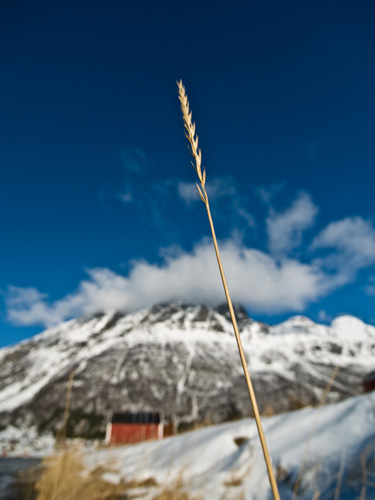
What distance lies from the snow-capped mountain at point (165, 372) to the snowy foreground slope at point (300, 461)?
6264cm

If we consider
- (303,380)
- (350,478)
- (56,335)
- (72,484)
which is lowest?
(350,478)

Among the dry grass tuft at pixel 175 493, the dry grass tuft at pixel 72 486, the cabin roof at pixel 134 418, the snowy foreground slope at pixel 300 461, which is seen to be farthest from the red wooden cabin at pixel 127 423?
the dry grass tuft at pixel 175 493

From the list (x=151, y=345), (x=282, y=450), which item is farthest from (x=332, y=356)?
(x=282, y=450)

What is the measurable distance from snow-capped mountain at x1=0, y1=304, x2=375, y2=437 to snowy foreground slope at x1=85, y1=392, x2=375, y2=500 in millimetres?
62643

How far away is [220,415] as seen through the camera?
86938mm

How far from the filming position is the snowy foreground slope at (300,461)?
9.38 feet

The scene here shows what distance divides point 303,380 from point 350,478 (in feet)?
416

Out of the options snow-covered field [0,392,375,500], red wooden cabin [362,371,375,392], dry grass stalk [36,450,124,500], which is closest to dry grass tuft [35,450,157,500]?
dry grass stalk [36,450,124,500]

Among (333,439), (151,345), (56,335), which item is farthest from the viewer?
(56,335)

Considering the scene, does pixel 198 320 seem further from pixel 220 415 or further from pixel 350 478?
pixel 350 478

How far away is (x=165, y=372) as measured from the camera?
117375 millimetres

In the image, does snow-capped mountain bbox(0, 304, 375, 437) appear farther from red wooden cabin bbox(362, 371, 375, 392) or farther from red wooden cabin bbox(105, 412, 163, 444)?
red wooden cabin bbox(362, 371, 375, 392)

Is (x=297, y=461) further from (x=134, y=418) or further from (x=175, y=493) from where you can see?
(x=134, y=418)

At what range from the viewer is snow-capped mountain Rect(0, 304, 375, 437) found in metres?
94.8
